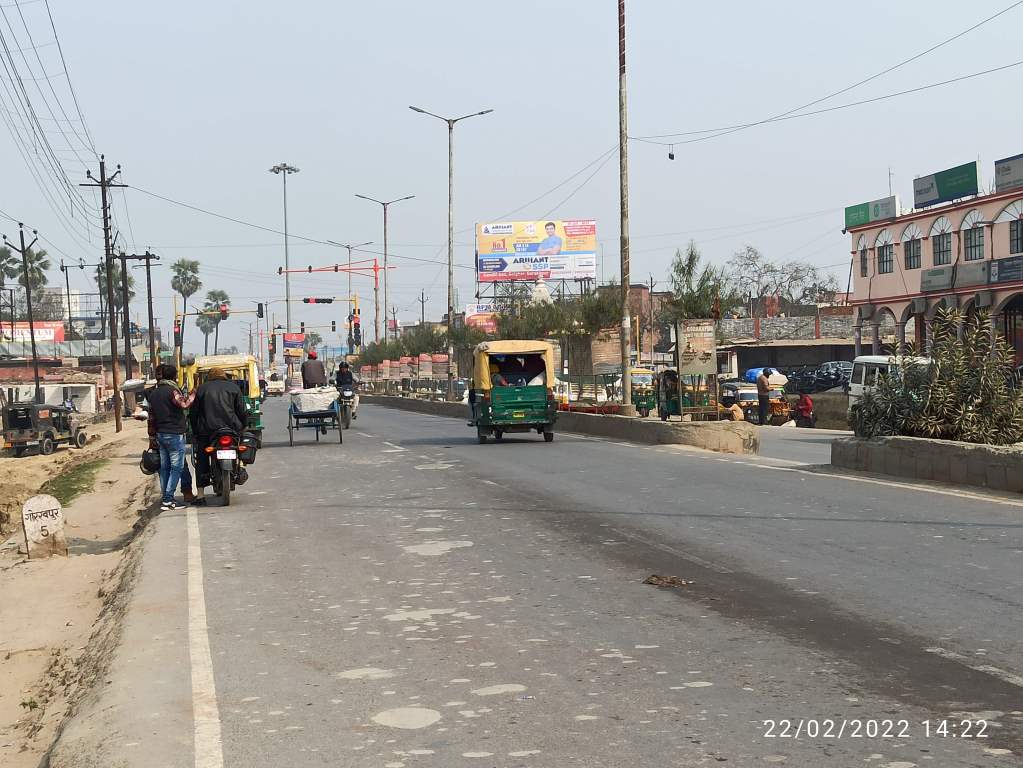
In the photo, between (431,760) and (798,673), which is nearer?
(431,760)

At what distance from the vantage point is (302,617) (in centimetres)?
802

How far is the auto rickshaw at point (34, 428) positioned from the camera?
47875 millimetres

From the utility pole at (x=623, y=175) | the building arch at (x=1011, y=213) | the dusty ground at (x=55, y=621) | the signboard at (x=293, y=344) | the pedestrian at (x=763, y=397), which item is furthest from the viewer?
the signboard at (x=293, y=344)

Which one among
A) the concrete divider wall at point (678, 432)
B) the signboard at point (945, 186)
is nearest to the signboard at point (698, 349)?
the concrete divider wall at point (678, 432)

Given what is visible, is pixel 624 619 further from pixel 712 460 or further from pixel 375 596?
pixel 712 460

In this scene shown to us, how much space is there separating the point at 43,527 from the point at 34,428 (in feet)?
122

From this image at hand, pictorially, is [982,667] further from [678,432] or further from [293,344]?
[293,344]

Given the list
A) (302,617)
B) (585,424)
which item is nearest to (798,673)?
(302,617)

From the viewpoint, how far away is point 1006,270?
146 feet

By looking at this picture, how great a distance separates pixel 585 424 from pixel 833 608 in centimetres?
2603

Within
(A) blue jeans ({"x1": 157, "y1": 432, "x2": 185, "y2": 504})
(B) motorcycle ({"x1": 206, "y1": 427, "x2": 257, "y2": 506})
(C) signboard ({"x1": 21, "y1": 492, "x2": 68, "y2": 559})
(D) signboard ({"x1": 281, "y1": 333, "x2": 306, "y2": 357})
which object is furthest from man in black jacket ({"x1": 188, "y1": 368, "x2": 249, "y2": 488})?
(D) signboard ({"x1": 281, "y1": 333, "x2": 306, "y2": 357})

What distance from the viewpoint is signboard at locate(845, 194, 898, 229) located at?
53.3 meters

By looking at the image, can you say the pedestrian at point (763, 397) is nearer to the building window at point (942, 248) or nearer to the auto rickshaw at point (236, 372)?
the building window at point (942, 248)

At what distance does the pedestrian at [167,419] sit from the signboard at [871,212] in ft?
145
